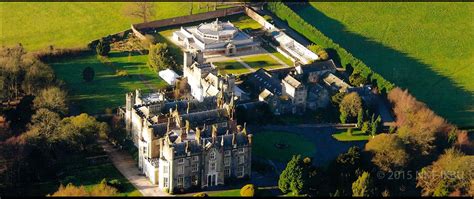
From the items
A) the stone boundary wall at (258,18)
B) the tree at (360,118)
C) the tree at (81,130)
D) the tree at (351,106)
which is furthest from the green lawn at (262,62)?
the tree at (81,130)

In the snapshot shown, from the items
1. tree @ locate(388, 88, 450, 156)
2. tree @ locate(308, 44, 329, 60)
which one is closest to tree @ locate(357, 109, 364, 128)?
tree @ locate(388, 88, 450, 156)

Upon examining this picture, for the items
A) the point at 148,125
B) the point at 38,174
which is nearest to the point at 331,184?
the point at 148,125

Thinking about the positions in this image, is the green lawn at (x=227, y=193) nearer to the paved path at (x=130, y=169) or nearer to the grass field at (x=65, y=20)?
the paved path at (x=130, y=169)

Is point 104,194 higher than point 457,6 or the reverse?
the reverse

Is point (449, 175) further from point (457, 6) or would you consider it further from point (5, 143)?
point (457, 6)

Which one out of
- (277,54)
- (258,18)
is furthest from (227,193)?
(258,18)
